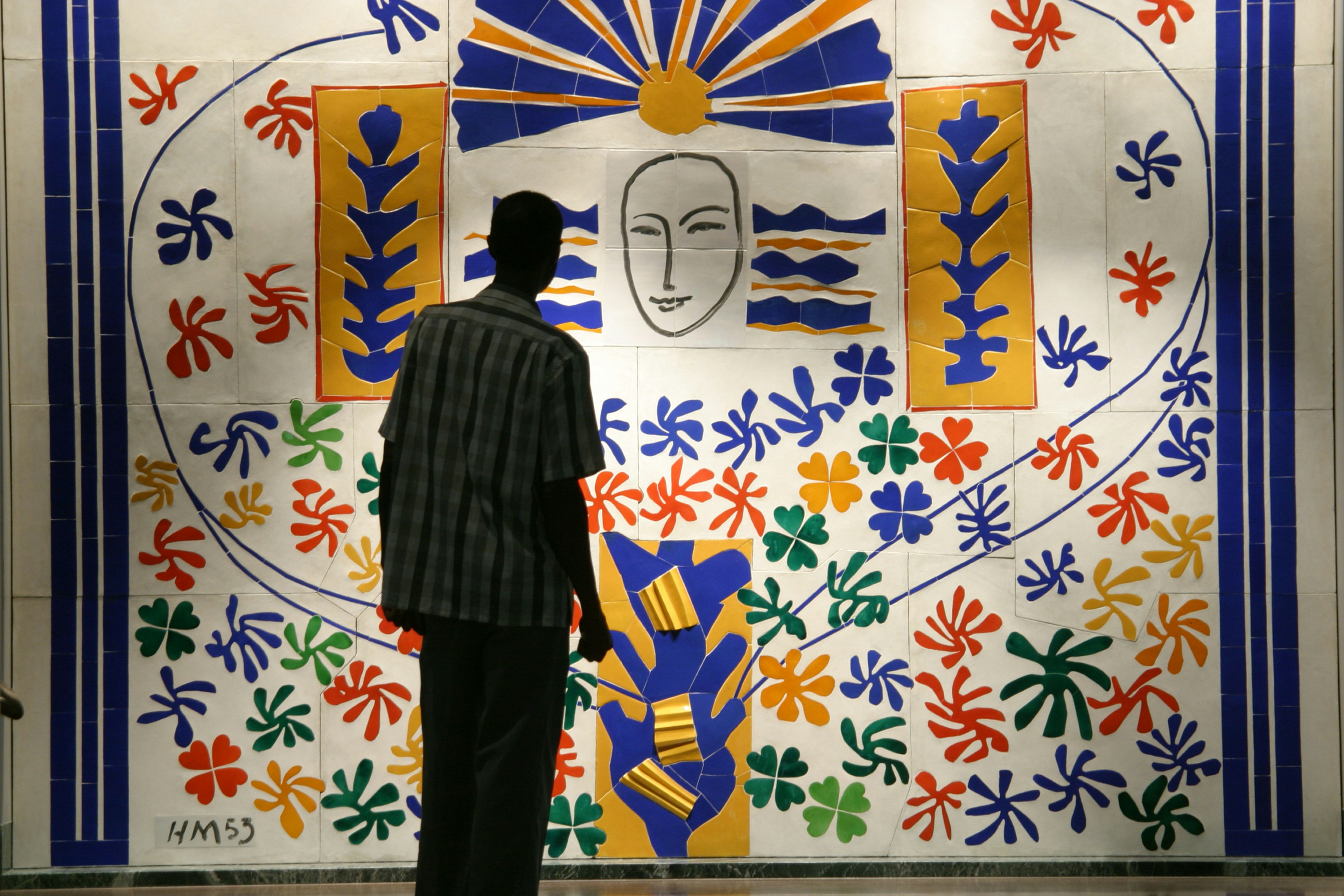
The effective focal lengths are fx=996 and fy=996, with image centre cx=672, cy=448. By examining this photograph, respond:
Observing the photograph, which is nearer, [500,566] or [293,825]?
[500,566]

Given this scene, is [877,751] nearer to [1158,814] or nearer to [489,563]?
[1158,814]

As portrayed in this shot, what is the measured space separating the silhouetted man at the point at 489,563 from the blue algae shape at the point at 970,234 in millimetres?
1325

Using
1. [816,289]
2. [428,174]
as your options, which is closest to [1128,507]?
[816,289]

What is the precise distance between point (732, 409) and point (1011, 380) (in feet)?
2.48

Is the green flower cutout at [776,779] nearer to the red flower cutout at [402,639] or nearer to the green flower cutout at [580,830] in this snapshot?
the green flower cutout at [580,830]

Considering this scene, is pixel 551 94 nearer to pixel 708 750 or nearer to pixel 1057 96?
pixel 1057 96

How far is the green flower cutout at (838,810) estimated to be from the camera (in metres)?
2.64

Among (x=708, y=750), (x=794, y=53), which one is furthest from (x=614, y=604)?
(x=794, y=53)

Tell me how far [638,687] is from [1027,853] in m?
1.13

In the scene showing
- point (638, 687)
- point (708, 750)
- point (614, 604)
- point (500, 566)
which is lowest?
point (708, 750)

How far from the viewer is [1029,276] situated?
2.68m

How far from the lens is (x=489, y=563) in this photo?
1.68 m

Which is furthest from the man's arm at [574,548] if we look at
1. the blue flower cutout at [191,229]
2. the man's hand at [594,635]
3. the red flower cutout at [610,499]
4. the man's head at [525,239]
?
the blue flower cutout at [191,229]

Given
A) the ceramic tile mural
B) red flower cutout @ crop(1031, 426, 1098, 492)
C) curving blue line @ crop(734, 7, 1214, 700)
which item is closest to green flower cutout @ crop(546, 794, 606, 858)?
the ceramic tile mural
